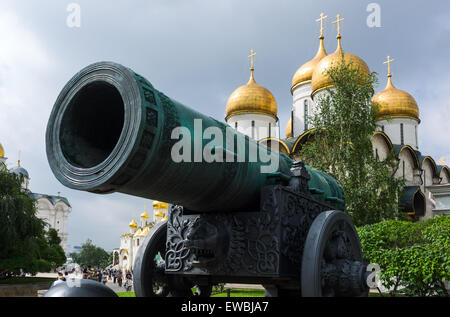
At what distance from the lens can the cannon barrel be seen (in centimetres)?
240

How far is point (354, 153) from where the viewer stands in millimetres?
15961

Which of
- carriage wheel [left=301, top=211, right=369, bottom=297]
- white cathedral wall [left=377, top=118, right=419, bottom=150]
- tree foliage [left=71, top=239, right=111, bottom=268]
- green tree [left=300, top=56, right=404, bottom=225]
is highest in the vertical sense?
white cathedral wall [left=377, top=118, right=419, bottom=150]

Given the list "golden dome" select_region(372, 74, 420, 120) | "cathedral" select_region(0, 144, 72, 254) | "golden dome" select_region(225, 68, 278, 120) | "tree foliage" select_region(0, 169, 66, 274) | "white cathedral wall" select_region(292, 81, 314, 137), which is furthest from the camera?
"cathedral" select_region(0, 144, 72, 254)

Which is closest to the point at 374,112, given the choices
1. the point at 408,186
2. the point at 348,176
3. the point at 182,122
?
the point at 348,176

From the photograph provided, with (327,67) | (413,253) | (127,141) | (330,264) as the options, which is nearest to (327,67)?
(327,67)

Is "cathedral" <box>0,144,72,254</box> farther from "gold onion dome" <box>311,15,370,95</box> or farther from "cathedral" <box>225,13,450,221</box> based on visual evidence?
"gold onion dome" <box>311,15,370,95</box>

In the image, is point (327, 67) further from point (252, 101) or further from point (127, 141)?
point (127, 141)

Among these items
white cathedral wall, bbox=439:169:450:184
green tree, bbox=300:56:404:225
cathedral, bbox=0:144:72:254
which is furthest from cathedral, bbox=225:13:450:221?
cathedral, bbox=0:144:72:254

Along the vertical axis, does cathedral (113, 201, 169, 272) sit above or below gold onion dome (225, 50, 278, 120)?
below

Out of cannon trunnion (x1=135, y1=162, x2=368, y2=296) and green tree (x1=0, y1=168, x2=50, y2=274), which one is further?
green tree (x1=0, y1=168, x2=50, y2=274)

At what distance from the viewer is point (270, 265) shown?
11.0ft

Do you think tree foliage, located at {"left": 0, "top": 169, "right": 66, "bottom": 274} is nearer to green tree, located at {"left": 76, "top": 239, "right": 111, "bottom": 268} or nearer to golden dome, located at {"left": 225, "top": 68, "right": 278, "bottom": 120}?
golden dome, located at {"left": 225, "top": 68, "right": 278, "bottom": 120}

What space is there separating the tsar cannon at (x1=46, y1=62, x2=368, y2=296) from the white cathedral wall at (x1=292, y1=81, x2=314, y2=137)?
2350 centimetres

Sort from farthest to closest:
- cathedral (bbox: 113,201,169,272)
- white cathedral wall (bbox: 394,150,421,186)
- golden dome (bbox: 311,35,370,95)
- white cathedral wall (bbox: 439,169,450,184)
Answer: cathedral (bbox: 113,201,169,272) → white cathedral wall (bbox: 439,169,450,184) → white cathedral wall (bbox: 394,150,421,186) → golden dome (bbox: 311,35,370,95)
